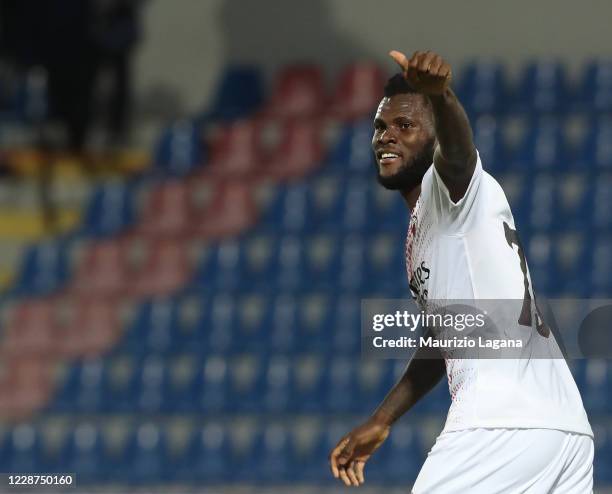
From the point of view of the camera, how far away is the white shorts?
2717 millimetres

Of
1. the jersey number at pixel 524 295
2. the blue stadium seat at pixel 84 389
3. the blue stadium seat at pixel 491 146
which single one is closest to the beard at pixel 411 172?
the jersey number at pixel 524 295

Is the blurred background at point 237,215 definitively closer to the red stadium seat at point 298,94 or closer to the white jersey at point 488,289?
the red stadium seat at point 298,94

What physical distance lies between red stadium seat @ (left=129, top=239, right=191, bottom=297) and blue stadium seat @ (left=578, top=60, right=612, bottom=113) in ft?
10.8

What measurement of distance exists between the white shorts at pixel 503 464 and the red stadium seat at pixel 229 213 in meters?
7.09

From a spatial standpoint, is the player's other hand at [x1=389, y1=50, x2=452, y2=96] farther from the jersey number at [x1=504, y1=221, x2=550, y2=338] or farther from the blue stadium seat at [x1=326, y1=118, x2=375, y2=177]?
the blue stadium seat at [x1=326, y1=118, x2=375, y2=177]

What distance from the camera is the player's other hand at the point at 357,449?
3.09 meters

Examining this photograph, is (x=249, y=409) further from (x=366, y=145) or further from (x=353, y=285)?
(x=366, y=145)

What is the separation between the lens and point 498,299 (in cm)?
278

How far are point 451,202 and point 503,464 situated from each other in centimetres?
58

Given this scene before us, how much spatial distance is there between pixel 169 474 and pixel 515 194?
3.17 m

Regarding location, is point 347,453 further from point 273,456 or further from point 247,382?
point 247,382

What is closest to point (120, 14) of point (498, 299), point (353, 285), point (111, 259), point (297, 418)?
point (111, 259)

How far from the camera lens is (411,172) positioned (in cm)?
292

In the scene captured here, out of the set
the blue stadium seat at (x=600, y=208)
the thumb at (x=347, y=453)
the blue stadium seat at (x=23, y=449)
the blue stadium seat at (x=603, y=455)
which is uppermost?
the blue stadium seat at (x=600, y=208)
